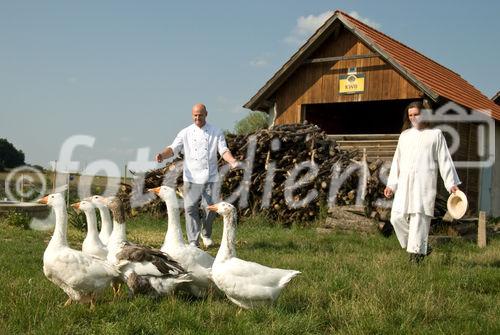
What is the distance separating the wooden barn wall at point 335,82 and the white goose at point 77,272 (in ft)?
44.0

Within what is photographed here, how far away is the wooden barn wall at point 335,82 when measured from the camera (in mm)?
17359

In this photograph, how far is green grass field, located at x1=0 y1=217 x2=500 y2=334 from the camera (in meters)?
4.44

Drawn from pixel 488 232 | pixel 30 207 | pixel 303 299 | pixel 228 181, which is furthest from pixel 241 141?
pixel 303 299

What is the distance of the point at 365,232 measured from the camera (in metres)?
11.9

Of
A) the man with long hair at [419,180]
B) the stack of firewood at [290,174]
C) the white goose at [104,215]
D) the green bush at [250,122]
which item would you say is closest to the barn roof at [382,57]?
the stack of firewood at [290,174]

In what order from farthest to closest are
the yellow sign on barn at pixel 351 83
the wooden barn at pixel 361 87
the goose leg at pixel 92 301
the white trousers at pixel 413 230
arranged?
the yellow sign on barn at pixel 351 83 → the wooden barn at pixel 361 87 → the white trousers at pixel 413 230 → the goose leg at pixel 92 301

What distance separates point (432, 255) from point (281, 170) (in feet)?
22.2

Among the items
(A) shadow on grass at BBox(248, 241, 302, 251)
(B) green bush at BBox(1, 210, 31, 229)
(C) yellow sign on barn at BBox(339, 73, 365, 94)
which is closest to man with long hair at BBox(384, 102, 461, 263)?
(A) shadow on grass at BBox(248, 241, 302, 251)

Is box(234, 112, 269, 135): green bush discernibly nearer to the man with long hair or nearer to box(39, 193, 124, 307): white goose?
the man with long hair

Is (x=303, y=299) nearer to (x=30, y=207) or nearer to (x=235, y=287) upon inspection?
(x=235, y=287)

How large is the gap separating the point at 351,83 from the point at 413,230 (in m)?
10.8

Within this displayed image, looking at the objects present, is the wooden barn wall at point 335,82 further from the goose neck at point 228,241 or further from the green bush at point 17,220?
the goose neck at point 228,241

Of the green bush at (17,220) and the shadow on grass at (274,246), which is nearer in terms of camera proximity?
the shadow on grass at (274,246)

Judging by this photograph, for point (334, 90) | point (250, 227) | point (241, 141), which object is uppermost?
point (334, 90)
